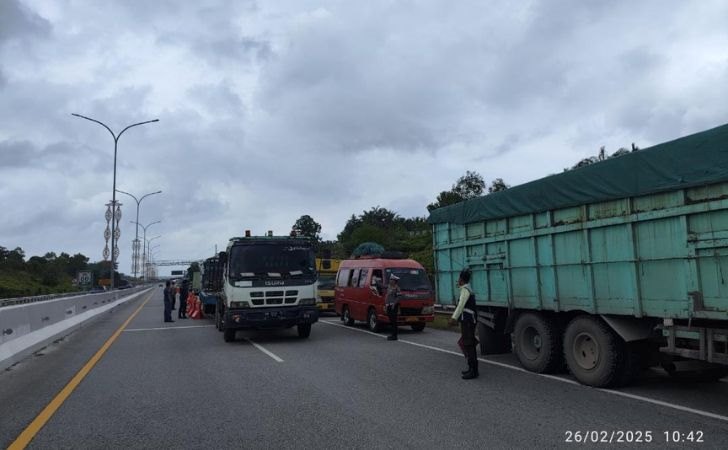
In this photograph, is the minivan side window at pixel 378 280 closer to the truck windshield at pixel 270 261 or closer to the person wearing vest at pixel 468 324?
the truck windshield at pixel 270 261

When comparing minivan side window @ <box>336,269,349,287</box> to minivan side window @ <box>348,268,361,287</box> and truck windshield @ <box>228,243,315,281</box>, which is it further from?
truck windshield @ <box>228,243,315,281</box>

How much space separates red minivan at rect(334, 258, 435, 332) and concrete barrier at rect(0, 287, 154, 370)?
27.1ft

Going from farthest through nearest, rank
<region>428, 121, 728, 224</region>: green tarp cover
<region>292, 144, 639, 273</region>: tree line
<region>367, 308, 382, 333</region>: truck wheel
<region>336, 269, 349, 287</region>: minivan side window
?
<region>292, 144, 639, 273</region>: tree line
<region>336, 269, 349, 287</region>: minivan side window
<region>367, 308, 382, 333</region>: truck wheel
<region>428, 121, 728, 224</region>: green tarp cover

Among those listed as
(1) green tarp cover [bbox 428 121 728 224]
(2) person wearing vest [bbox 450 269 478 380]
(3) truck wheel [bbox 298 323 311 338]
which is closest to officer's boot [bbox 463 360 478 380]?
(2) person wearing vest [bbox 450 269 478 380]

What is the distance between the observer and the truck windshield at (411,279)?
15.0 m

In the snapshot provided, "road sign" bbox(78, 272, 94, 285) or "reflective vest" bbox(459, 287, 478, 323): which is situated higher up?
"road sign" bbox(78, 272, 94, 285)

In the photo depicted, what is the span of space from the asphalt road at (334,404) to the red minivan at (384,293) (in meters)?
3.69

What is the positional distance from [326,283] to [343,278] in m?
4.26

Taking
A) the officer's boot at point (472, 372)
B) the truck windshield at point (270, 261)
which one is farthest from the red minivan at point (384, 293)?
the officer's boot at point (472, 372)

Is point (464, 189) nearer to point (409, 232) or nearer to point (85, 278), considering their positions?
point (409, 232)

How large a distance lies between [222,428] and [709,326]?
5622 mm

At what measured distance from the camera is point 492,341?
10352mm

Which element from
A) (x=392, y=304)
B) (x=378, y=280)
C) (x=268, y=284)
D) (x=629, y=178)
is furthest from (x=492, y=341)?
(x=268, y=284)

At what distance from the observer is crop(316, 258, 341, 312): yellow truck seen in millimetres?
21688
